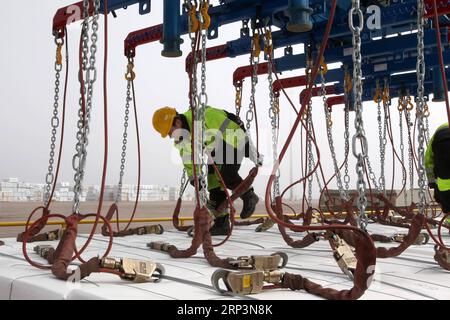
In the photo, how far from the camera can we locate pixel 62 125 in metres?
3.86

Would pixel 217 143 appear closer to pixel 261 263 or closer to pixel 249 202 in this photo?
pixel 249 202

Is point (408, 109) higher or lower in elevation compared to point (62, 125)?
higher

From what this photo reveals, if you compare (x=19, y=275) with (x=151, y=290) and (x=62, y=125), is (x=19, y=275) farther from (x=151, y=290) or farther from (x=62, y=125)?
(x=62, y=125)

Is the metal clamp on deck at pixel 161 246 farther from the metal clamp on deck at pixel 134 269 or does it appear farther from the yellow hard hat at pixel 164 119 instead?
the yellow hard hat at pixel 164 119

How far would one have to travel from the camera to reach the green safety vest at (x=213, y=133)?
4355 mm

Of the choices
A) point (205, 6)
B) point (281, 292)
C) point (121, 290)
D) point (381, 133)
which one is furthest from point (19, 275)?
point (381, 133)

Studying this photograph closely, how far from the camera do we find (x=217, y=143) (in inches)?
183

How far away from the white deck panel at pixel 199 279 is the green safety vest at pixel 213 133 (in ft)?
3.71

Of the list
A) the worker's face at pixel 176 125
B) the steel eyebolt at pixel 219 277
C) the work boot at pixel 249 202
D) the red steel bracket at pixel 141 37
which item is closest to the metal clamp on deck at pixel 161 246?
the worker's face at pixel 176 125

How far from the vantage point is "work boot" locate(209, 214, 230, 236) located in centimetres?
489

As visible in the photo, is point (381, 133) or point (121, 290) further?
point (381, 133)
